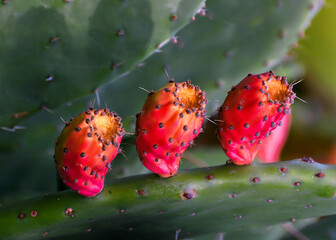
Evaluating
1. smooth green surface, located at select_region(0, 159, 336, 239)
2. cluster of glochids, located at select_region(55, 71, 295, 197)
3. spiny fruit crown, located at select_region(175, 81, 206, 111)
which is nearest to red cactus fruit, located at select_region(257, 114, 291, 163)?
smooth green surface, located at select_region(0, 159, 336, 239)

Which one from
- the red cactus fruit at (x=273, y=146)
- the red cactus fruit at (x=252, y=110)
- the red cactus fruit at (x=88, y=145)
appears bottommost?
the red cactus fruit at (x=273, y=146)

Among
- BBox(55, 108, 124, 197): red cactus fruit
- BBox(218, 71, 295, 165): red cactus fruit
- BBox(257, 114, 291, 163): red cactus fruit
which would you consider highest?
BBox(218, 71, 295, 165): red cactus fruit

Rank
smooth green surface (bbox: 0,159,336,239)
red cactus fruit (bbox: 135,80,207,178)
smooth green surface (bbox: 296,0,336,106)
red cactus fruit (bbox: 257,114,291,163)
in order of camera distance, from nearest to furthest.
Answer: red cactus fruit (bbox: 135,80,207,178) → smooth green surface (bbox: 0,159,336,239) → red cactus fruit (bbox: 257,114,291,163) → smooth green surface (bbox: 296,0,336,106)

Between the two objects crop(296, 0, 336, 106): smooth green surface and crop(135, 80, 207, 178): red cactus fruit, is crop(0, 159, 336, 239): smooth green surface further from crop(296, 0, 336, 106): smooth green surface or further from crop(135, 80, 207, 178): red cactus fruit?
crop(296, 0, 336, 106): smooth green surface

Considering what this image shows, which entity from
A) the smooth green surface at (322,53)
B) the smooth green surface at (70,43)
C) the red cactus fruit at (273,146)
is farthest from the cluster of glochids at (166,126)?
the smooth green surface at (322,53)

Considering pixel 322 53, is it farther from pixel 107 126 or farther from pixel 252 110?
pixel 107 126

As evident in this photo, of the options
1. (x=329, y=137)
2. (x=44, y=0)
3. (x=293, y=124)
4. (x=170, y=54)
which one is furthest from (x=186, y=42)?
(x=329, y=137)

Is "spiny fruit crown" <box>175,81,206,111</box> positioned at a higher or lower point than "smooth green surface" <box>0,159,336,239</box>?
higher

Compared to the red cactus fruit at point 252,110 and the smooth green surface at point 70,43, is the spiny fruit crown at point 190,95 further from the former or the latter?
the smooth green surface at point 70,43
